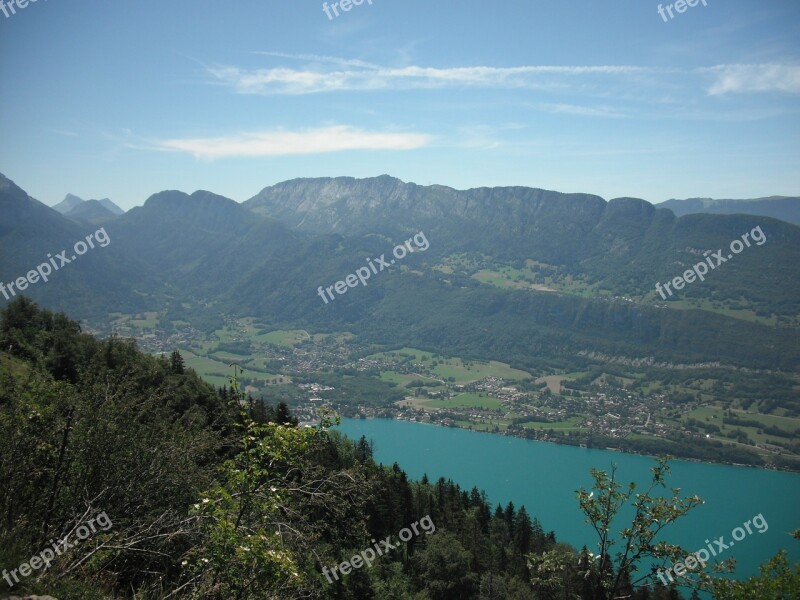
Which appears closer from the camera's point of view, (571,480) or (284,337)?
(571,480)

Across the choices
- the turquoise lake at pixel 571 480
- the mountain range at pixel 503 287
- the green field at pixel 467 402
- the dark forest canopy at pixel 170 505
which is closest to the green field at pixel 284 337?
the mountain range at pixel 503 287

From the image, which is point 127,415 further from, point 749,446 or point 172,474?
point 749,446

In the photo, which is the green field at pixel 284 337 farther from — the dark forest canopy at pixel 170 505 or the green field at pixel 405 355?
the dark forest canopy at pixel 170 505

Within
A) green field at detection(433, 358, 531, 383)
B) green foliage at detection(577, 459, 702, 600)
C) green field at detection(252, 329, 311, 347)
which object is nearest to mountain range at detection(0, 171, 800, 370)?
green field at detection(433, 358, 531, 383)

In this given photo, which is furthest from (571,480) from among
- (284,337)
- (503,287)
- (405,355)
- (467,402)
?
(503,287)

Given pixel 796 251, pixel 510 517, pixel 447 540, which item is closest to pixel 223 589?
pixel 447 540

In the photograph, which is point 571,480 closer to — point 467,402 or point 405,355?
point 467,402
